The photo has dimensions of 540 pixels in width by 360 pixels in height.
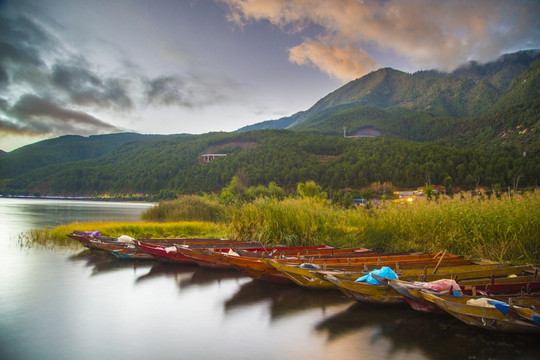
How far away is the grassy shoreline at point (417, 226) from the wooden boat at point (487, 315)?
4.48 metres

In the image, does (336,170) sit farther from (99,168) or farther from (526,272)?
(99,168)

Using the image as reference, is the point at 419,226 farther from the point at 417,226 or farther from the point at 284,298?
the point at 284,298

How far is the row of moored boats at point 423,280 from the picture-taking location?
17.4ft

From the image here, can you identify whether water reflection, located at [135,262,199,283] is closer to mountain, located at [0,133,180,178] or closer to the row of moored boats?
the row of moored boats

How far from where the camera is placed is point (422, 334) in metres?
6.34

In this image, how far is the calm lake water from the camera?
230 inches

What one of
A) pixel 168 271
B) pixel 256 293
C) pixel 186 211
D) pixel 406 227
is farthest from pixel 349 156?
pixel 256 293

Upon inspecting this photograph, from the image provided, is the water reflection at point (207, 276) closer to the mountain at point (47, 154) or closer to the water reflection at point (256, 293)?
the water reflection at point (256, 293)

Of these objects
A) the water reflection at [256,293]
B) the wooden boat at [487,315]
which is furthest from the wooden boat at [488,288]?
the water reflection at [256,293]

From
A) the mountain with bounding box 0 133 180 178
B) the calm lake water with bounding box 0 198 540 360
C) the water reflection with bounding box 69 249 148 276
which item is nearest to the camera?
the calm lake water with bounding box 0 198 540 360

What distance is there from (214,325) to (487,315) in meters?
4.91

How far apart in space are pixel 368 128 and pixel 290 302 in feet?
435

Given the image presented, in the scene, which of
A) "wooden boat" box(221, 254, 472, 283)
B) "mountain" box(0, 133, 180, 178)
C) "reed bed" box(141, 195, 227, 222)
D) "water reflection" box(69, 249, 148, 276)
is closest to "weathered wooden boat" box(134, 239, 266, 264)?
"water reflection" box(69, 249, 148, 276)

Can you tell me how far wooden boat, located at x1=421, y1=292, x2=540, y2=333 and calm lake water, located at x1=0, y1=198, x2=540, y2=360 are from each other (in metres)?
0.48
